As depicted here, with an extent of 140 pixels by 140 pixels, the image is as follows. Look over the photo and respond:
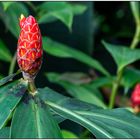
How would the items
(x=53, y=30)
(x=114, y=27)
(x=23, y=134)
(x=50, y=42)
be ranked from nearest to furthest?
(x=23, y=134) < (x=50, y=42) < (x=53, y=30) < (x=114, y=27)

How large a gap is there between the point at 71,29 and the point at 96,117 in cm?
121

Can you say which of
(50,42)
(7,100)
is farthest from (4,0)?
(7,100)

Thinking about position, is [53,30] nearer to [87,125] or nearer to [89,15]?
[89,15]

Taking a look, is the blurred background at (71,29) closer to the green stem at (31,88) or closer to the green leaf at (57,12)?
the green leaf at (57,12)

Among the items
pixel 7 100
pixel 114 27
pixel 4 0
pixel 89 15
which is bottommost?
pixel 114 27

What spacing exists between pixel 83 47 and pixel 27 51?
130 centimetres

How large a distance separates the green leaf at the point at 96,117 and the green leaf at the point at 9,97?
0.04 meters

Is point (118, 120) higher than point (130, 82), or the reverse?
point (118, 120)

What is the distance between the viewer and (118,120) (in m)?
0.88

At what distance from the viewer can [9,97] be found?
0.83 metres

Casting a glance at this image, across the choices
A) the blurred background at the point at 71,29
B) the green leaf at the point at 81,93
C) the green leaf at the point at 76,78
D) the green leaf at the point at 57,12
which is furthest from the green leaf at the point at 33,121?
the green leaf at the point at 76,78

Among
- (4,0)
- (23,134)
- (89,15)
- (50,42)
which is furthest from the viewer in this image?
(89,15)

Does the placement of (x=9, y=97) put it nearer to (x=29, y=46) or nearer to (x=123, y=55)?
(x=29, y=46)

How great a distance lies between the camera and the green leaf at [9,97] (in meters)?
0.80
